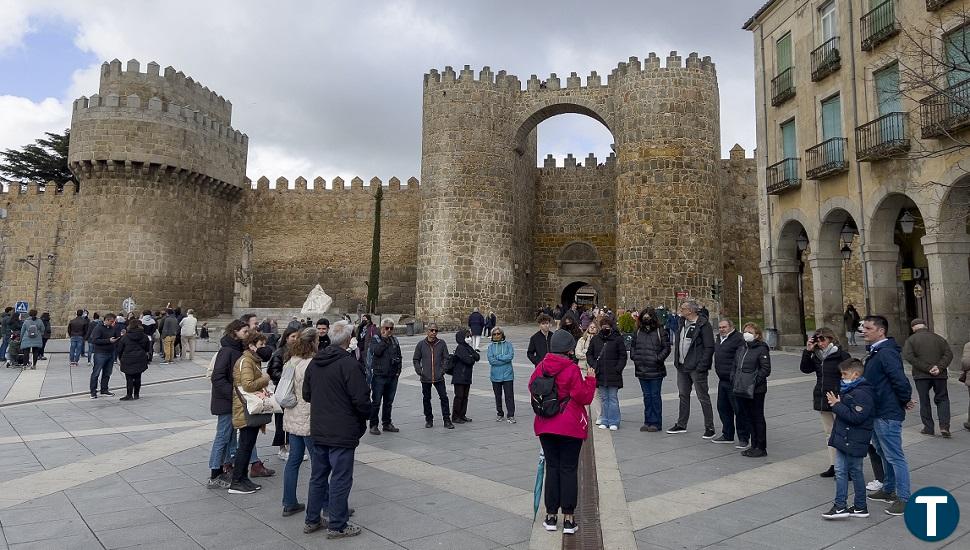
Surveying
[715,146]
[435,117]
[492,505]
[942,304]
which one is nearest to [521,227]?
[435,117]

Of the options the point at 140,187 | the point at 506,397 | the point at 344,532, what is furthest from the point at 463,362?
the point at 140,187

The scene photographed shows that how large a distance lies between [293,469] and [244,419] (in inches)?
34.4

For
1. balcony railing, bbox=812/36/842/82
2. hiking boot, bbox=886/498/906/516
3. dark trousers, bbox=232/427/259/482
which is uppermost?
balcony railing, bbox=812/36/842/82

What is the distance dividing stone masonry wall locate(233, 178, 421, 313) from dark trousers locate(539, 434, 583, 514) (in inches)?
1120

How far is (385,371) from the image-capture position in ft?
26.2

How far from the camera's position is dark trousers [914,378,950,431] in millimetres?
→ 7402

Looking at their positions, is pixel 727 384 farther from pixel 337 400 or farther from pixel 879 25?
pixel 879 25

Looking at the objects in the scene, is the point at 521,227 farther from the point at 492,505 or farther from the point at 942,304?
the point at 492,505

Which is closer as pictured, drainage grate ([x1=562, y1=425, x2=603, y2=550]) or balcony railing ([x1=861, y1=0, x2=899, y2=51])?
drainage grate ([x1=562, y1=425, x2=603, y2=550])

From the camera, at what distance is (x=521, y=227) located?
29.9 metres

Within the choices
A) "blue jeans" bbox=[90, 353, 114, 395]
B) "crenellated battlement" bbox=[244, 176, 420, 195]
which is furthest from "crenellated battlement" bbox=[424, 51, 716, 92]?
"blue jeans" bbox=[90, 353, 114, 395]

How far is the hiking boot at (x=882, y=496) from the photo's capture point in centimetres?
504

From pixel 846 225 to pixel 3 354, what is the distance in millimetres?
23267

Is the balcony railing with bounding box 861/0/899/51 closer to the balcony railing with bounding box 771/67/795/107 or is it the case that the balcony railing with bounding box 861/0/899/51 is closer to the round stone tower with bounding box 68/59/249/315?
the balcony railing with bounding box 771/67/795/107
